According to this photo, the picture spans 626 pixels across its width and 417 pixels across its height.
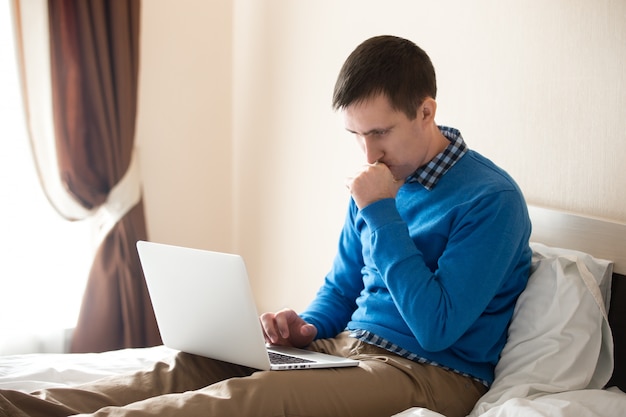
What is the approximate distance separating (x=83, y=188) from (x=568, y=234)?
1.85 m

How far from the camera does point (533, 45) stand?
1.95m

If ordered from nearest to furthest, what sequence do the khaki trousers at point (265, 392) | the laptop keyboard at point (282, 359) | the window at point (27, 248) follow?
the khaki trousers at point (265, 392), the laptop keyboard at point (282, 359), the window at point (27, 248)

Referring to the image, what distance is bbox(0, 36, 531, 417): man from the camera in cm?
150

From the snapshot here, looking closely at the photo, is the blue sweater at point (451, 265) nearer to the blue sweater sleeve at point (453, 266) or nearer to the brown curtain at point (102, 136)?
the blue sweater sleeve at point (453, 266)

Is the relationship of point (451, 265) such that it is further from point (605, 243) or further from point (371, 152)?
point (605, 243)

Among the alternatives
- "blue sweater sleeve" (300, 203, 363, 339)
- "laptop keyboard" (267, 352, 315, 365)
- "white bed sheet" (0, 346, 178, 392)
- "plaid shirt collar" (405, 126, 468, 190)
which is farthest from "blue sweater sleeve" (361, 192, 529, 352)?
"white bed sheet" (0, 346, 178, 392)

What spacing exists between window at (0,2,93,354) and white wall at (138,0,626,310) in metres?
0.41

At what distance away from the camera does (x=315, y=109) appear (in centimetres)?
281

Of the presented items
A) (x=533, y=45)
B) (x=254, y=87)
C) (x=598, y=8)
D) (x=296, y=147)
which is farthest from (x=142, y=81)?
(x=598, y=8)

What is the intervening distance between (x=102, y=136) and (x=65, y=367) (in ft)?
4.12

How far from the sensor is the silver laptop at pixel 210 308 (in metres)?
1.47

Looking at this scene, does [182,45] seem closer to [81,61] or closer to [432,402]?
[81,61]

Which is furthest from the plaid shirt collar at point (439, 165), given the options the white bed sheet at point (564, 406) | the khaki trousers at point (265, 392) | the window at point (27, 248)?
the window at point (27, 248)

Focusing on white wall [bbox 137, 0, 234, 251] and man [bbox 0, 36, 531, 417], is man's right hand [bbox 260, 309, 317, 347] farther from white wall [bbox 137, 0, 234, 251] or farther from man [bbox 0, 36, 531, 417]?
white wall [bbox 137, 0, 234, 251]
